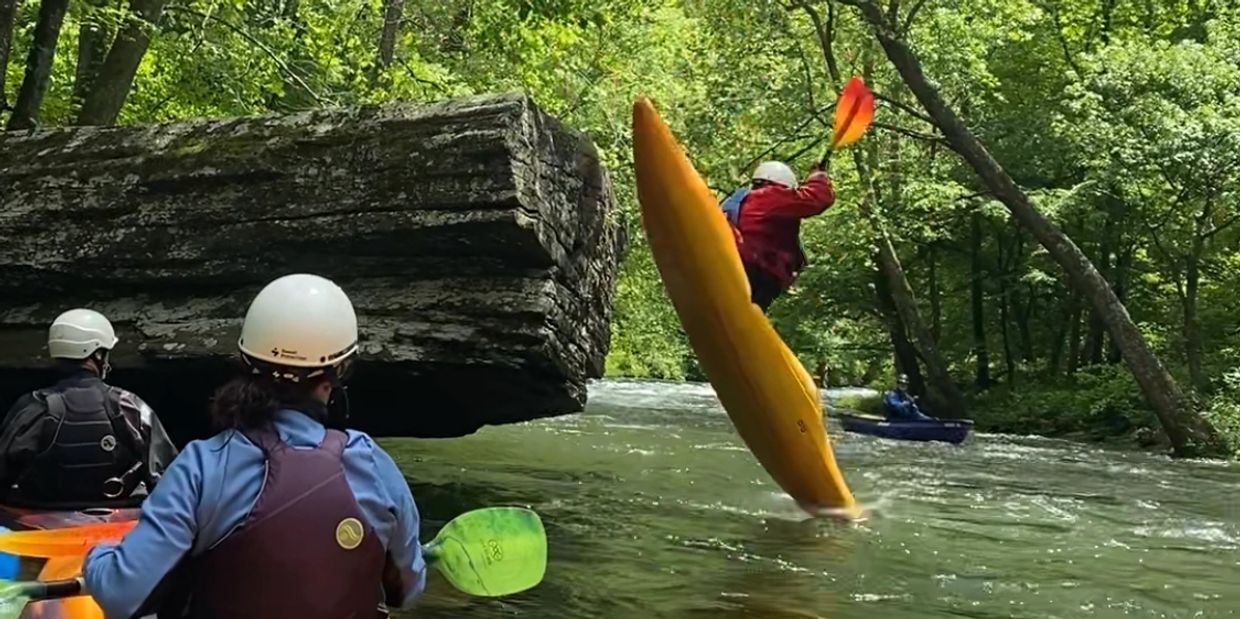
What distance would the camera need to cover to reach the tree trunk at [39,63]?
310 inches

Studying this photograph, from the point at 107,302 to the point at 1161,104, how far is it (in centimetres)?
1440

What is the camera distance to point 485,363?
584 centimetres

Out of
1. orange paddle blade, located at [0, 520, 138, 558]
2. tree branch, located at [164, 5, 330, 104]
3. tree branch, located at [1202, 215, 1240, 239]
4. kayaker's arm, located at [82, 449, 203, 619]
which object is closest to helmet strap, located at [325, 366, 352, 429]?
kayaker's arm, located at [82, 449, 203, 619]

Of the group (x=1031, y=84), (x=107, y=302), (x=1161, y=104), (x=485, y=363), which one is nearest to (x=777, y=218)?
(x=485, y=363)

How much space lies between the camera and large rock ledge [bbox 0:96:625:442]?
5797 mm

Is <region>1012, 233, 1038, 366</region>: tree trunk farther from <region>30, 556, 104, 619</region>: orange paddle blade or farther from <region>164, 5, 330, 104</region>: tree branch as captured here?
<region>30, 556, 104, 619</region>: orange paddle blade

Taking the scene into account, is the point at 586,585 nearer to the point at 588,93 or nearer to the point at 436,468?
the point at 436,468

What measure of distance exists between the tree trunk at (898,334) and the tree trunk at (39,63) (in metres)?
18.1

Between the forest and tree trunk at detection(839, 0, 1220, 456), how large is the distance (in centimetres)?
3

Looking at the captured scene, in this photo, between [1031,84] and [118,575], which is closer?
[118,575]

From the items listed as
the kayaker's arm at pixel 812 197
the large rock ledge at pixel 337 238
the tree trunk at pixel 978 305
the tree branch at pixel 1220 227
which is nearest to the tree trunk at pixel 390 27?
the kayaker's arm at pixel 812 197

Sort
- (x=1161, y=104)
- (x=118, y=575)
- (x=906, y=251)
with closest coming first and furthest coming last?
(x=118, y=575) → (x=1161, y=104) → (x=906, y=251)

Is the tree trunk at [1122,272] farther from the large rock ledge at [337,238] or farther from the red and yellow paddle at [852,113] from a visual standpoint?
the large rock ledge at [337,238]

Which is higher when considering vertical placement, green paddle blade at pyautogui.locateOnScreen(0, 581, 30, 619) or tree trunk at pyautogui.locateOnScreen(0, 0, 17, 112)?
tree trunk at pyautogui.locateOnScreen(0, 0, 17, 112)
